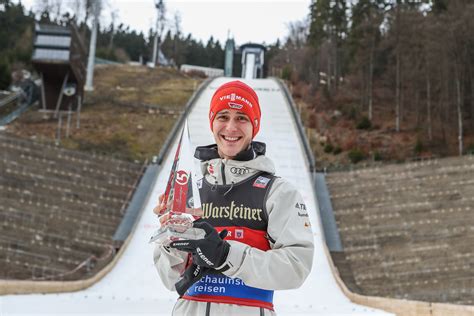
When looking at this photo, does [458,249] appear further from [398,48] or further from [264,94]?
[264,94]

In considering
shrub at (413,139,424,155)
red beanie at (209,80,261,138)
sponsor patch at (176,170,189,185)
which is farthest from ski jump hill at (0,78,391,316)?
shrub at (413,139,424,155)

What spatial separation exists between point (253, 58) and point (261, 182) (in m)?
56.6

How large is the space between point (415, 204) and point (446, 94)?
13.8 meters

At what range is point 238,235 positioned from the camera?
2.21m

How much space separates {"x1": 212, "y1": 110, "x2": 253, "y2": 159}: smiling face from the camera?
2.40 meters

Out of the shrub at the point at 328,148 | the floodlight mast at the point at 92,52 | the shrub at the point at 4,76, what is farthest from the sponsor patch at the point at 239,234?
the shrub at the point at 4,76

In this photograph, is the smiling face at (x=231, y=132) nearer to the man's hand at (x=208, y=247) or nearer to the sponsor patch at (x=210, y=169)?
the sponsor patch at (x=210, y=169)

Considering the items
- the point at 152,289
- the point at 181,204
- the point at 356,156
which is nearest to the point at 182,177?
the point at 181,204

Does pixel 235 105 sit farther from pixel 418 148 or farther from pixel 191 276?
pixel 418 148

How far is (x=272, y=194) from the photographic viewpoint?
226 centimetres

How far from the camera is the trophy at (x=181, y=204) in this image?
1968 millimetres

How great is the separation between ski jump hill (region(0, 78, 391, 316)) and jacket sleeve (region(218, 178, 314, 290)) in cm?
5

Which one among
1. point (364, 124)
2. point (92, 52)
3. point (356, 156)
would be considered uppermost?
point (92, 52)

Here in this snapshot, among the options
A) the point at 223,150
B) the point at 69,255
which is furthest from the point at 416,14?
the point at 223,150
